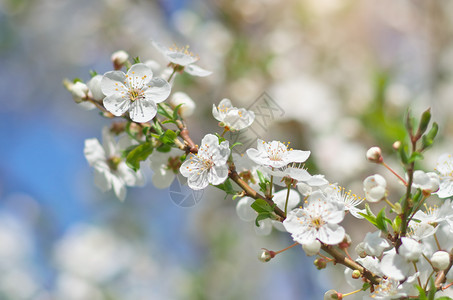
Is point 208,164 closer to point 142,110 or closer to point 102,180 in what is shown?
point 142,110

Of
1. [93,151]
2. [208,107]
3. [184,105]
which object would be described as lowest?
[208,107]

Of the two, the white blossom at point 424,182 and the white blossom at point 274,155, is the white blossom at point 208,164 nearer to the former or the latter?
the white blossom at point 274,155

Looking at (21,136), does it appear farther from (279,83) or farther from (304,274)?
(304,274)

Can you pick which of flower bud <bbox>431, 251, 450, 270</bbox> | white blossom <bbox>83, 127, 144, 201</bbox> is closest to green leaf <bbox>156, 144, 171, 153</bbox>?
white blossom <bbox>83, 127, 144, 201</bbox>

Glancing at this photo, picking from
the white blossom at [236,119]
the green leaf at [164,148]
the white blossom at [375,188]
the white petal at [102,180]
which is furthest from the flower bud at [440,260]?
the white petal at [102,180]

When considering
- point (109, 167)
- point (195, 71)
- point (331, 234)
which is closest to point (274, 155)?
point (331, 234)

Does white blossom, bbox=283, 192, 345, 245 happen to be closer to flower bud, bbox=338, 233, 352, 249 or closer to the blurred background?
flower bud, bbox=338, 233, 352, 249

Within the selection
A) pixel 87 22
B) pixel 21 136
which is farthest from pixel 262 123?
pixel 21 136
